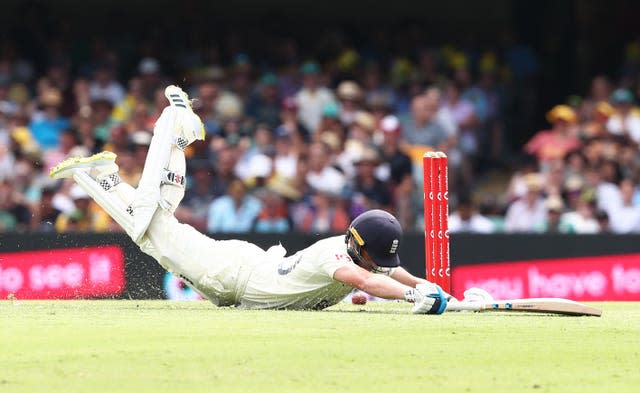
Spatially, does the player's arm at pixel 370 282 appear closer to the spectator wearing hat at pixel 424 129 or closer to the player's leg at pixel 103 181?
the player's leg at pixel 103 181

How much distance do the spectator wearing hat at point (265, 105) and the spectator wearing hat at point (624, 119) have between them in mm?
4661

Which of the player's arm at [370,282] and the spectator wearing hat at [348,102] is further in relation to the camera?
the spectator wearing hat at [348,102]

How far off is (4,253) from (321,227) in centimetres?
373

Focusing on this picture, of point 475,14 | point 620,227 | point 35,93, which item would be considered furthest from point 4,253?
point 475,14

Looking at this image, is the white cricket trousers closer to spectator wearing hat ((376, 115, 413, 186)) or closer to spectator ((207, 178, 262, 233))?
spectator ((207, 178, 262, 233))

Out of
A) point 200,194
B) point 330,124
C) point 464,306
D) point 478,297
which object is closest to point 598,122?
point 330,124

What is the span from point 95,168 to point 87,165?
0.07 m

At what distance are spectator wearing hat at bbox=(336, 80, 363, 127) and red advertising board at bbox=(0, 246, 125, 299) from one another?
507cm

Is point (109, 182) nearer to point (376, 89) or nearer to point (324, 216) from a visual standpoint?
point (324, 216)

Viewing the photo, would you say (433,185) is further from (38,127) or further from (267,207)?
(38,127)

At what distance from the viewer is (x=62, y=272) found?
15273 mm

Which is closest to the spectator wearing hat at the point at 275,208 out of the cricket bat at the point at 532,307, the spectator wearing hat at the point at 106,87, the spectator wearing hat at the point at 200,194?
the spectator wearing hat at the point at 200,194

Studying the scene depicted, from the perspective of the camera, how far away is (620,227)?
17406 mm

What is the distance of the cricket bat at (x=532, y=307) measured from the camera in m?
10.3
